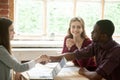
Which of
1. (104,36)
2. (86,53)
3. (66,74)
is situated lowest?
(66,74)

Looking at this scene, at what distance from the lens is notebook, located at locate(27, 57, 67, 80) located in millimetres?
2109

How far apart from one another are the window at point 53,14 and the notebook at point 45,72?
224 cm

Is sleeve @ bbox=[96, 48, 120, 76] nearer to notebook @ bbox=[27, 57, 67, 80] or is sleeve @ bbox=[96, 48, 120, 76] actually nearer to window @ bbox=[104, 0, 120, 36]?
notebook @ bbox=[27, 57, 67, 80]

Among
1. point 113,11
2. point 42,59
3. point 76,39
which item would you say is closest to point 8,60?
point 42,59

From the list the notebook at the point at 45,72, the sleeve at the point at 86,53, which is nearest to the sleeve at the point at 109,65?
the notebook at the point at 45,72

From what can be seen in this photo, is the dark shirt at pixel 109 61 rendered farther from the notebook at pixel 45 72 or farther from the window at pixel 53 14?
the window at pixel 53 14

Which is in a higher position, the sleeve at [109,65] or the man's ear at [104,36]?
the man's ear at [104,36]

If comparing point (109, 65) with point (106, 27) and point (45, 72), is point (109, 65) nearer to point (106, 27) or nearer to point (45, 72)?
point (106, 27)

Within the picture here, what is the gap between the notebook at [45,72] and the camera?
211cm

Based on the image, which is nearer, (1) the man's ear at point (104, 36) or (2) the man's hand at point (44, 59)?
(1) the man's ear at point (104, 36)

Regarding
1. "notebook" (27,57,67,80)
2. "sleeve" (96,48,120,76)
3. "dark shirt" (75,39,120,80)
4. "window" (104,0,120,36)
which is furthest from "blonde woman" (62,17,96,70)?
"window" (104,0,120,36)

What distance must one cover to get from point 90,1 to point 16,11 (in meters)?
1.28

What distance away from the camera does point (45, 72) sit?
2297 millimetres

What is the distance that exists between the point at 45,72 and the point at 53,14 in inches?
102
